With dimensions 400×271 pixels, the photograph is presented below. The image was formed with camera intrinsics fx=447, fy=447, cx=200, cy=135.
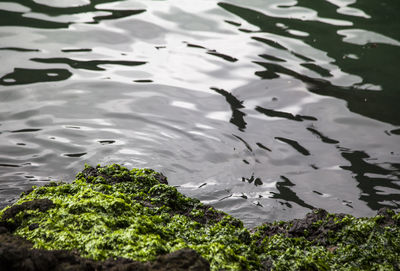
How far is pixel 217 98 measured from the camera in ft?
29.0

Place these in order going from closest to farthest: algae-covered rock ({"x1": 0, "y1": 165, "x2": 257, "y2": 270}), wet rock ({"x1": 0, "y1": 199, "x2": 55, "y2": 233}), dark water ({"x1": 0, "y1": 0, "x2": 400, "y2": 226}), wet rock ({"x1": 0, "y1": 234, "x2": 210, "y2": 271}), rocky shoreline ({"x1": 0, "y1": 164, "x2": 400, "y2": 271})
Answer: wet rock ({"x1": 0, "y1": 234, "x2": 210, "y2": 271}), rocky shoreline ({"x1": 0, "y1": 164, "x2": 400, "y2": 271}), algae-covered rock ({"x1": 0, "y1": 165, "x2": 257, "y2": 270}), wet rock ({"x1": 0, "y1": 199, "x2": 55, "y2": 233}), dark water ({"x1": 0, "y1": 0, "x2": 400, "y2": 226})

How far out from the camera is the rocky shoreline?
292 centimetres

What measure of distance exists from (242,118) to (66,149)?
3132 mm

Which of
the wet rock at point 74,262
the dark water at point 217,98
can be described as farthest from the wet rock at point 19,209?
the dark water at point 217,98

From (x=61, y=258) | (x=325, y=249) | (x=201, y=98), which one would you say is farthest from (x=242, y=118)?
(x=61, y=258)

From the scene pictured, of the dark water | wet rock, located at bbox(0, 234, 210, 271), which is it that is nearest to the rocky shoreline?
wet rock, located at bbox(0, 234, 210, 271)

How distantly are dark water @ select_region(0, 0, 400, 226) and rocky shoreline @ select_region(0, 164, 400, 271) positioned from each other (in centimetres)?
182

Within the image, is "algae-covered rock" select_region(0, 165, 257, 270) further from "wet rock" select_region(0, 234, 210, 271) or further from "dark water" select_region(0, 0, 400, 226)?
"dark water" select_region(0, 0, 400, 226)

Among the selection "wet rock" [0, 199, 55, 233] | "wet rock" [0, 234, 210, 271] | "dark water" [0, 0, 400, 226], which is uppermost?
"wet rock" [0, 234, 210, 271]

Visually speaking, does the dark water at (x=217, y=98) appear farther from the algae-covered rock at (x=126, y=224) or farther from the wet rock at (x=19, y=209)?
the wet rock at (x=19, y=209)

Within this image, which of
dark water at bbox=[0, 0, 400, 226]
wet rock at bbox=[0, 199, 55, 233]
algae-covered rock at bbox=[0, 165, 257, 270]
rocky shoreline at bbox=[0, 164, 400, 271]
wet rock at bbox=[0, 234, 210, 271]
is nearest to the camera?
wet rock at bbox=[0, 234, 210, 271]

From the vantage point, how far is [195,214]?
415 centimetres

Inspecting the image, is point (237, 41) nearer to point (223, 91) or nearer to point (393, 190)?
point (223, 91)

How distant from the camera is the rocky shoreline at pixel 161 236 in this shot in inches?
115
